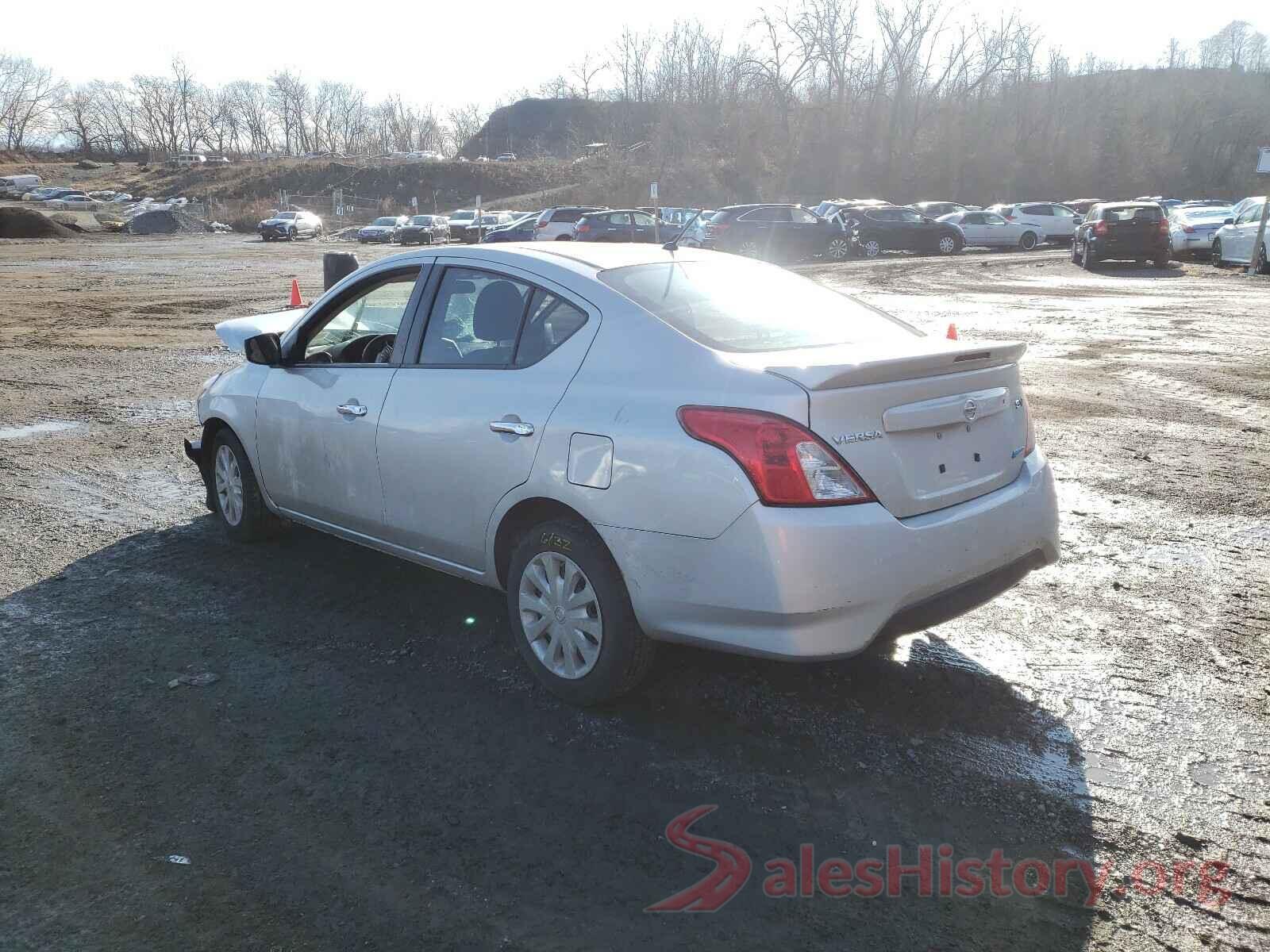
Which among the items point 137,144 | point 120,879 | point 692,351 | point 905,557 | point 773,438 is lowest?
point 120,879

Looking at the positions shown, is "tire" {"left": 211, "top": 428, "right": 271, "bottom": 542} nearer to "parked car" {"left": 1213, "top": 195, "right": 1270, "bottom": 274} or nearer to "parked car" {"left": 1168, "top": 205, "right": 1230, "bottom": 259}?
"parked car" {"left": 1213, "top": 195, "right": 1270, "bottom": 274}

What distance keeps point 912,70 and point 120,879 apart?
8288cm

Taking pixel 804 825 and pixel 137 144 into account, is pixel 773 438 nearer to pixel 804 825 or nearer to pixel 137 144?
pixel 804 825

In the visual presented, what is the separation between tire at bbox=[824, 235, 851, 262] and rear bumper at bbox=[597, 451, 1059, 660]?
30.3m

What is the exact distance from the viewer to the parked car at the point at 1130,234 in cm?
2591

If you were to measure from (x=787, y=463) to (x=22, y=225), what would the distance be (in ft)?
176

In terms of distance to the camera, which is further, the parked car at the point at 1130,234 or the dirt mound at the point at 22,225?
the dirt mound at the point at 22,225

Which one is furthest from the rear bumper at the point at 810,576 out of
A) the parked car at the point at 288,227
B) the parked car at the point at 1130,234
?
the parked car at the point at 288,227

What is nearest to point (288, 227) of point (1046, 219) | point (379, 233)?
point (379, 233)

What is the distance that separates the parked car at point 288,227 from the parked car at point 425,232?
25.4ft

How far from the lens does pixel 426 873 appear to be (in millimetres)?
2828

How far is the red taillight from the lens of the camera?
3215 mm

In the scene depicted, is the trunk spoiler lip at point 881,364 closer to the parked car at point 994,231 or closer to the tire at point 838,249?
the tire at point 838,249

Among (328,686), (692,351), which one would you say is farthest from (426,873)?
(692,351)
